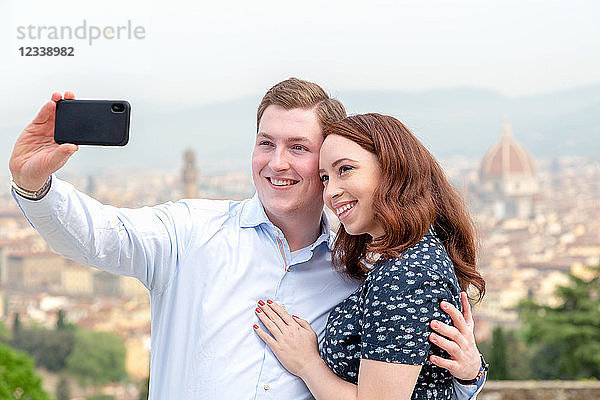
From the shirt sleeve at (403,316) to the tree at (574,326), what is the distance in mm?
8680

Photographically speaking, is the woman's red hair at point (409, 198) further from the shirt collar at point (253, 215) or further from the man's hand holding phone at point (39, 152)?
the man's hand holding phone at point (39, 152)

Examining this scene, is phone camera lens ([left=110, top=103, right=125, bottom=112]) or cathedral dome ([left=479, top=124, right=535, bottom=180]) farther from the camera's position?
cathedral dome ([left=479, top=124, right=535, bottom=180])

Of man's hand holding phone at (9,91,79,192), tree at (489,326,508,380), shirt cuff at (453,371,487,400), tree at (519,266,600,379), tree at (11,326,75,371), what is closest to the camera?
man's hand holding phone at (9,91,79,192)

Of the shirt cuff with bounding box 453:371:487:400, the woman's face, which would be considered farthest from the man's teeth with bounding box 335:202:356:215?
the shirt cuff with bounding box 453:371:487:400

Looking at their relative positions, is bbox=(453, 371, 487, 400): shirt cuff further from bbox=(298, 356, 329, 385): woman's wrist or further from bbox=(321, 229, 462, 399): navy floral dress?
bbox=(298, 356, 329, 385): woman's wrist

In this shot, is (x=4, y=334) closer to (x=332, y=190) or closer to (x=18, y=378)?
(x=18, y=378)

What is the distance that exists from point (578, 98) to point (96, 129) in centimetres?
1828

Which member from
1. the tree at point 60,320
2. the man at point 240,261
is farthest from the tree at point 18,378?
the tree at point 60,320

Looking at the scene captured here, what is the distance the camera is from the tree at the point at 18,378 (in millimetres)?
4867

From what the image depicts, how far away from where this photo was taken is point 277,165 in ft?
4.46

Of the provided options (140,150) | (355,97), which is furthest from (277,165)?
(140,150)

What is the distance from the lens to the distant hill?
16.7m

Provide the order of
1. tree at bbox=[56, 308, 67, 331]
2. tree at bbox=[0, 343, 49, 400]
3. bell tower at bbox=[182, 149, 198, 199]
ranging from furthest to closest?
bell tower at bbox=[182, 149, 198, 199]
tree at bbox=[56, 308, 67, 331]
tree at bbox=[0, 343, 49, 400]

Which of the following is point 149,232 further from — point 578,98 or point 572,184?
point 578,98
